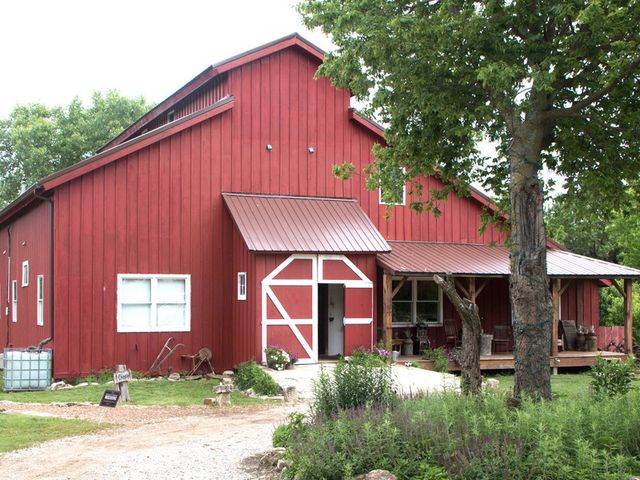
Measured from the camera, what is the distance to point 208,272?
19219 millimetres

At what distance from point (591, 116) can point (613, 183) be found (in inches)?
60.0

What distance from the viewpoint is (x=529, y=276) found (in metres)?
10.3

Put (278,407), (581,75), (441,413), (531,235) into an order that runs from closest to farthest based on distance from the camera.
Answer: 1. (441,413)
2. (531,235)
3. (581,75)
4. (278,407)

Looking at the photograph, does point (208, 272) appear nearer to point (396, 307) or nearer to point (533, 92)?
point (396, 307)

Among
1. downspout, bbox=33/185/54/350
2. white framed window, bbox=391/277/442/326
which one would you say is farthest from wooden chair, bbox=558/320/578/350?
downspout, bbox=33/185/54/350

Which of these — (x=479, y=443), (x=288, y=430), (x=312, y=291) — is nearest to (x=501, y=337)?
(x=312, y=291)

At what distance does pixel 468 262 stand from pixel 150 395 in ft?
31.2

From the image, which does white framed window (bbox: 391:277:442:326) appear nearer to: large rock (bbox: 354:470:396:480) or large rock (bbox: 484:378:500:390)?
large rock (bbox: 484:378:500:390)

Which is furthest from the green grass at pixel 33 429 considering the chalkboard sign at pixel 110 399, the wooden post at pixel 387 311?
the wooden post at pixel 387 311

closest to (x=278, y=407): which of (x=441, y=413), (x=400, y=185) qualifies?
(x=400, y=185)

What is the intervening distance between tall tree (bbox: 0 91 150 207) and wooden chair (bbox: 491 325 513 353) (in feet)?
99.5

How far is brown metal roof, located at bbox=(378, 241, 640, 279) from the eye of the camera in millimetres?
19641

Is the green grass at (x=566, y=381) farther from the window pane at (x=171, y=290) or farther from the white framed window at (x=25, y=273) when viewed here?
the white framed window at (x=25, y=273)

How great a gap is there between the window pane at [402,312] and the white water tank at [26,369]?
30.1 feet
